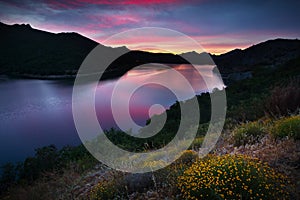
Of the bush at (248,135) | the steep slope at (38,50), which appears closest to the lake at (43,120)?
the bush at (248,135)

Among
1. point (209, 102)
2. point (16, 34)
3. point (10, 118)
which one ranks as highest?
point (16, 34)

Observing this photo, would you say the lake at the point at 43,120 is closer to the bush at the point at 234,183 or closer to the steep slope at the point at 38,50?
the bush at the point at 234,183

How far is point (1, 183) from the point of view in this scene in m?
10.9

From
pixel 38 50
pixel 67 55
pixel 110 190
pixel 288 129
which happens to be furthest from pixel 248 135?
pixel 38 50

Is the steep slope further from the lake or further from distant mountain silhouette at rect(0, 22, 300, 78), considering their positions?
the lake

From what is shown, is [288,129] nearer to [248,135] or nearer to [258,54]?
[248,135]

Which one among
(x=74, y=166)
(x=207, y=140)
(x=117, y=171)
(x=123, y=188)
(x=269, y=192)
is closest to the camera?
(x=269, y=192)

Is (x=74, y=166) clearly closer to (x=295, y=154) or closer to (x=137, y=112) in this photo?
(x=295, y=154)

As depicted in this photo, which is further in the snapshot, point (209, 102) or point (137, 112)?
point (137, 112)

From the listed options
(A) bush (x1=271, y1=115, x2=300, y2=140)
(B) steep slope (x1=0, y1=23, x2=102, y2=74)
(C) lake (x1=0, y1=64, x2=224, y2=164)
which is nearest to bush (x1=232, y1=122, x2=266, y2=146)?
(A) bush (x1=271, y1=115, x2=300, y2=140)

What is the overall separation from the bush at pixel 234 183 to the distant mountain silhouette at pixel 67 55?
29.6 metres

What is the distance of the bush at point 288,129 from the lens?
5.81 m

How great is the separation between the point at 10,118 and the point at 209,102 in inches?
822

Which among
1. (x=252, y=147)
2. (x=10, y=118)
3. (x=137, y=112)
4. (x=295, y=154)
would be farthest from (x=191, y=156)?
(x=10, y=118)
